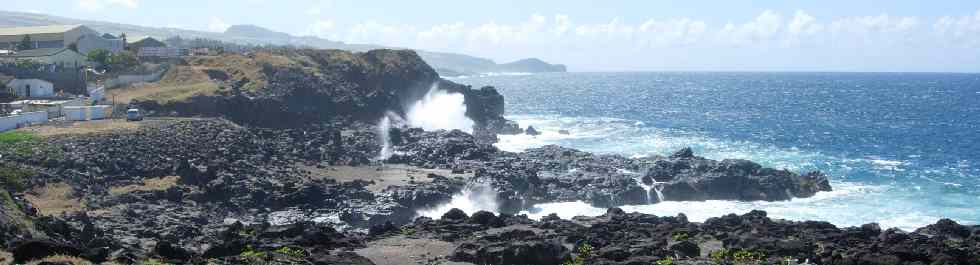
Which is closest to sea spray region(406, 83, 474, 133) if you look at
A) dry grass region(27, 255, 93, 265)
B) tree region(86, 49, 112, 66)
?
tree region(86, 49, 112, 66)

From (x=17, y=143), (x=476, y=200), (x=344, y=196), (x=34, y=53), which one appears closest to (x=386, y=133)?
(x=476, y=200)

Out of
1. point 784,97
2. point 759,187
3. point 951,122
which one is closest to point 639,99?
point 784,97

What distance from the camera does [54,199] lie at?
39.5 meters

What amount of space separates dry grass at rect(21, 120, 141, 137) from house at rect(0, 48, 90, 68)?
870 inches

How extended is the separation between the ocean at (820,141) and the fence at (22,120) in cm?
3121

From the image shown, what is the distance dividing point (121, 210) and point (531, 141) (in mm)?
47014

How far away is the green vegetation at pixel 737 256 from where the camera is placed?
29.7m

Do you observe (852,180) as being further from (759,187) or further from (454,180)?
(454,180)

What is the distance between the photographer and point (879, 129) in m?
92.9

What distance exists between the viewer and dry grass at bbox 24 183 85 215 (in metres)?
37.9

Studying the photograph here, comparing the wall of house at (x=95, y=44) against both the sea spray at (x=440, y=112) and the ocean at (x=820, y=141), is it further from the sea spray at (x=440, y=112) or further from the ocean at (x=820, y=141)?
the ocean at (x=820, y=141)

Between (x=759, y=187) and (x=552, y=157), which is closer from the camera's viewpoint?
(x=759, y=187)

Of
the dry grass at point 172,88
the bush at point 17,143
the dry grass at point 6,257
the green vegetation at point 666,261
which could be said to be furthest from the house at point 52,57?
the green vegetation at point 666,261

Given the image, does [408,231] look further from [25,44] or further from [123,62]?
[25,44]
